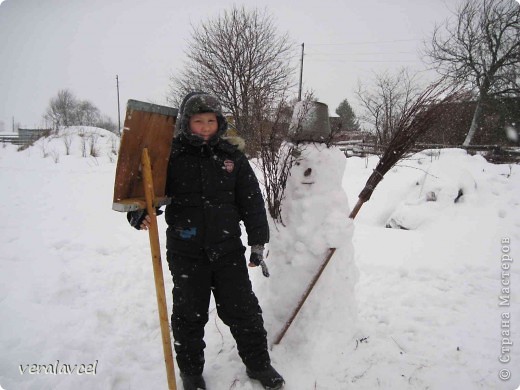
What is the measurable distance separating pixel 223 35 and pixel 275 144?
1418 cm

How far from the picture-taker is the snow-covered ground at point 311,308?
207cm

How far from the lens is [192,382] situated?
1906 mm

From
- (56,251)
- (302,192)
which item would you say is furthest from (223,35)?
(302,192)

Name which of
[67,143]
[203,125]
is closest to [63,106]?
[67,143]

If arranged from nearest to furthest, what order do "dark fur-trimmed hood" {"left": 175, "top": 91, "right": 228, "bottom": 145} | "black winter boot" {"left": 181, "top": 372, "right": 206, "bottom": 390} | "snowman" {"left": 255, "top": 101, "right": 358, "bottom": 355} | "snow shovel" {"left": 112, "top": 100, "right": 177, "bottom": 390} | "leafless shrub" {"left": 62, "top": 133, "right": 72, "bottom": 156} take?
"snow shovel" {"left": 112, "top": 100, "right": 177, "bottom": 390}, "dark fur-trimmed hood" {"left": 175, "top": 91, "right": 228, "bottom": 145}, "black winter boot" {"left": 181, "top": 372, "right": 206, "bottom": 390}, "snowman" {"left": 255, "top": 101, "right": 358, "bottom": 355}, "leafless shrub" {"left": 62, "top": 133, "right": 72, "bottom": 156}

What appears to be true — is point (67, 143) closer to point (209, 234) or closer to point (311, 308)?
point (209, 234)

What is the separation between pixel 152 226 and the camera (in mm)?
1653

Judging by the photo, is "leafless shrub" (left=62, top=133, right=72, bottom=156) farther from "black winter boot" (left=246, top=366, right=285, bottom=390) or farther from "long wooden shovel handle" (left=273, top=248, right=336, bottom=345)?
"black winter boot" (left=246, top=366, right=285, bottom=390)

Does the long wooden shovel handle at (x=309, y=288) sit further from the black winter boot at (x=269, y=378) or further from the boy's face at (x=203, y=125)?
the boy's face at (x=203, y=125)

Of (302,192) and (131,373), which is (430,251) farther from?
(131,373)

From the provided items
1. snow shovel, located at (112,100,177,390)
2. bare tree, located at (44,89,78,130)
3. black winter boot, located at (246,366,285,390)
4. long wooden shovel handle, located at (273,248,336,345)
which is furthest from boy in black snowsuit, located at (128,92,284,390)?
bare tree, located at (44,89,78,130)

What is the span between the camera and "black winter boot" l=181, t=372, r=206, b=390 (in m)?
1.90

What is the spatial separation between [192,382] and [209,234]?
0.96 m

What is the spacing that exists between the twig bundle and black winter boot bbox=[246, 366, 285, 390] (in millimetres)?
1177
